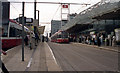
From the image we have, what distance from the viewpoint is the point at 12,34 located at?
19.3 m

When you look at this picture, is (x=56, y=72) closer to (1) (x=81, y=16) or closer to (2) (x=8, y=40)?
(2) (x=8, y=40)

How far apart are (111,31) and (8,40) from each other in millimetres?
15039

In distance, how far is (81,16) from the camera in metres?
36.2

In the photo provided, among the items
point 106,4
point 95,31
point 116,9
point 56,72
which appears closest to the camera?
point 56,72

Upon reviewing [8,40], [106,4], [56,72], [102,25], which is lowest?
[56,72]

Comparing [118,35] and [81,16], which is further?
[81,16]

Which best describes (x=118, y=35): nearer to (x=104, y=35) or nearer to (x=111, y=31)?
(x=111, y=31)

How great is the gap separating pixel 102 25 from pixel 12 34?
15814 millimetres

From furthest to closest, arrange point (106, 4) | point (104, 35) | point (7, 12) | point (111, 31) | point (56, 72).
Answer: point (104, 35)
point (111, 31)
point (106, 4)
point (7, 12)
point (56, 72)

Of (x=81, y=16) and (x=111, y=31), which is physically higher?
(x=81, y=16)

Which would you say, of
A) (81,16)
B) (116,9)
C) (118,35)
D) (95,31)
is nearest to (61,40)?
(81,16)

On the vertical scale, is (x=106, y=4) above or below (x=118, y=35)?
above

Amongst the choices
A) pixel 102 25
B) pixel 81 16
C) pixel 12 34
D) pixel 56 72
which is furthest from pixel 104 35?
pixel 56 72

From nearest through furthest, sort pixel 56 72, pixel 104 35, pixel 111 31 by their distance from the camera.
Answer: pixel 56 72, pixel 111 31, pixel 104 35
